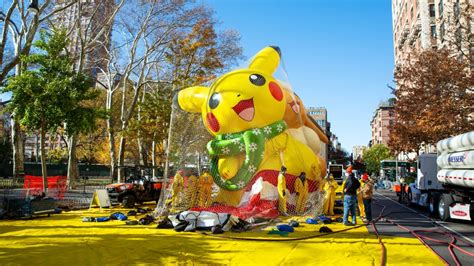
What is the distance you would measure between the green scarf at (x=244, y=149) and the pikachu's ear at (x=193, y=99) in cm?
218

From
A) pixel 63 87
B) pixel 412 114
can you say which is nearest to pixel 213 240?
pixel 63 87

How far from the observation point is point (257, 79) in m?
15.8

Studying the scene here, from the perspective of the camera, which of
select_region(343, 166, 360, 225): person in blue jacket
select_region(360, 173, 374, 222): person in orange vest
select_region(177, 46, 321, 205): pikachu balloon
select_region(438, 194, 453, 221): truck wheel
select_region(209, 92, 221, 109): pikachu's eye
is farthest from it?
select_region(209, 92, 221, 109): pikachu's eye

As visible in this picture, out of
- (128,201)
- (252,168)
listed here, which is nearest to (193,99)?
(252,168)

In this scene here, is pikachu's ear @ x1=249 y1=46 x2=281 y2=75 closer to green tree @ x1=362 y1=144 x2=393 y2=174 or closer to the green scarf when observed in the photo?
the green scarf

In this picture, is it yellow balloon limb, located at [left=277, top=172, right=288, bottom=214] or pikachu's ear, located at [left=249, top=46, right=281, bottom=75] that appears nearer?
yellow balloon limb, located at [left=277, top=172, right=288, bottom=214]

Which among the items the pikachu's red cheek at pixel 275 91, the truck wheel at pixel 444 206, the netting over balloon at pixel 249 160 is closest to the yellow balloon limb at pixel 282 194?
the netting over balloon at pixel 249 160

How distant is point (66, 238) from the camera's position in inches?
404

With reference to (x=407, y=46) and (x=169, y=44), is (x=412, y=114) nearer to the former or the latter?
(x=169, y=44)

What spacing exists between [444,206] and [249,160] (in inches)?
279

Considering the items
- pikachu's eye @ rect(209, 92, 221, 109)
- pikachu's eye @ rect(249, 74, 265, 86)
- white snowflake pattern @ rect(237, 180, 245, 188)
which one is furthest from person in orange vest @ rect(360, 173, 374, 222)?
pikachu's eye @ rect(209, 92, 221, 109)

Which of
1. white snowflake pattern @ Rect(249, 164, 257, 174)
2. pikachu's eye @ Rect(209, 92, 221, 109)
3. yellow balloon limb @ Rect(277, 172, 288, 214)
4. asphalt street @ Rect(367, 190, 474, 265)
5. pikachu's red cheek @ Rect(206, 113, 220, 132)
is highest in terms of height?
pikachu's eye @ Rect(209, 92, 221, 109)

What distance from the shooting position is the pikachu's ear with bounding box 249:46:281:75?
56.3ft

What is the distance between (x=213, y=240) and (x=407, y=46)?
5355 centimetres
